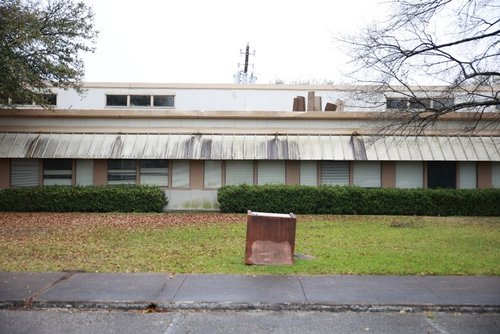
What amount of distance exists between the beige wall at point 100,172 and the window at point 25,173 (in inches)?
99.1

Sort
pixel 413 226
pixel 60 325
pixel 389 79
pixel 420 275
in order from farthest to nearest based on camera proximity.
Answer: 1. pixel 413 226
2. pixel 389 79
3. pixel 420 275
4. pixel 60 325

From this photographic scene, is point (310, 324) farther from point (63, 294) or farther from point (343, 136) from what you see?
point (343, 136)

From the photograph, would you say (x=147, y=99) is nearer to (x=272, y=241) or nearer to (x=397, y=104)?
(x=397, y=104)

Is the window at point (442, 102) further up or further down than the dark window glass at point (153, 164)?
further up

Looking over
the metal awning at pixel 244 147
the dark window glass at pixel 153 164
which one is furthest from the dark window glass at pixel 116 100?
the dark window glass at pixel 153 164

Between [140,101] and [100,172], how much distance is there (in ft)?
16.0

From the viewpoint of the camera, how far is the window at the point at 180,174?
19.7 meters

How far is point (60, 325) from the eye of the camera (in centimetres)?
591

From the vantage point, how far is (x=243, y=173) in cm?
1970

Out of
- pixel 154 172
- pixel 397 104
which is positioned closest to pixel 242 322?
pixel 397 104

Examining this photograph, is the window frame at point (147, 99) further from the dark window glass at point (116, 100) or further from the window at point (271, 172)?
the window at point (271, 172)

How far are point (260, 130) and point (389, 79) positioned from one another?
7.03 metres

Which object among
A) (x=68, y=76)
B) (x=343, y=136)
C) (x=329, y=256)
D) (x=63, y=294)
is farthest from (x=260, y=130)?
(x=63, y=294)

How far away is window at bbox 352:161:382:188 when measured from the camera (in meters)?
19.5
